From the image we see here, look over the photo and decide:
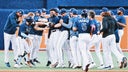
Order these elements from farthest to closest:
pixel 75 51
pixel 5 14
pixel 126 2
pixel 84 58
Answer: pixel 126 2
pixel 5 14
pixel 75 51
pixel 84 58

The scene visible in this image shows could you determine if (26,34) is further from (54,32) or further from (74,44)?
(74,44)

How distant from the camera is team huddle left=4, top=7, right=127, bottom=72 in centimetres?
1767

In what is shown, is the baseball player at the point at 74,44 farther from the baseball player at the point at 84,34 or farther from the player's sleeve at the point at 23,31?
the player's sleeve at the point at 23,31

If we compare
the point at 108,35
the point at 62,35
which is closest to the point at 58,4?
the point at 62,35

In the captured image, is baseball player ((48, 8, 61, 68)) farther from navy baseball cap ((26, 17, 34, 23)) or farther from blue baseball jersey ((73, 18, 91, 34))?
blue baseball jersey ((73, 18, 91, 34))

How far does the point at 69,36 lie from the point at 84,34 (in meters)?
1.83

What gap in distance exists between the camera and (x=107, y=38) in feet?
60.4

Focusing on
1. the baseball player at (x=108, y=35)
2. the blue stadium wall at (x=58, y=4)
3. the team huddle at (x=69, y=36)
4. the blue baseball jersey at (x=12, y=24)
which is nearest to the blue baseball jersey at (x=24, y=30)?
the team huddle at (x=69, y=36)

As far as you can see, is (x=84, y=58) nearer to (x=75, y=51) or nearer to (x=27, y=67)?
(x=75, y=51)

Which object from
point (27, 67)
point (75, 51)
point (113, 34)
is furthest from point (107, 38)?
point (27, 67)

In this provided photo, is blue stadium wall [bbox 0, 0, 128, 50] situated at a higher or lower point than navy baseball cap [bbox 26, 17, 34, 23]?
higher

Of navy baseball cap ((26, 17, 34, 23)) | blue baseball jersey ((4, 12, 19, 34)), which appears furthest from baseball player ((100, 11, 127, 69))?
blue baseball jersey ((4, 12, 19, 34))

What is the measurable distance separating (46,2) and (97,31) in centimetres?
1441

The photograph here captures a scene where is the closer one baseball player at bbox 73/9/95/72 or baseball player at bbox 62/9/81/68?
baseball player at bbox 73/9/95/72
